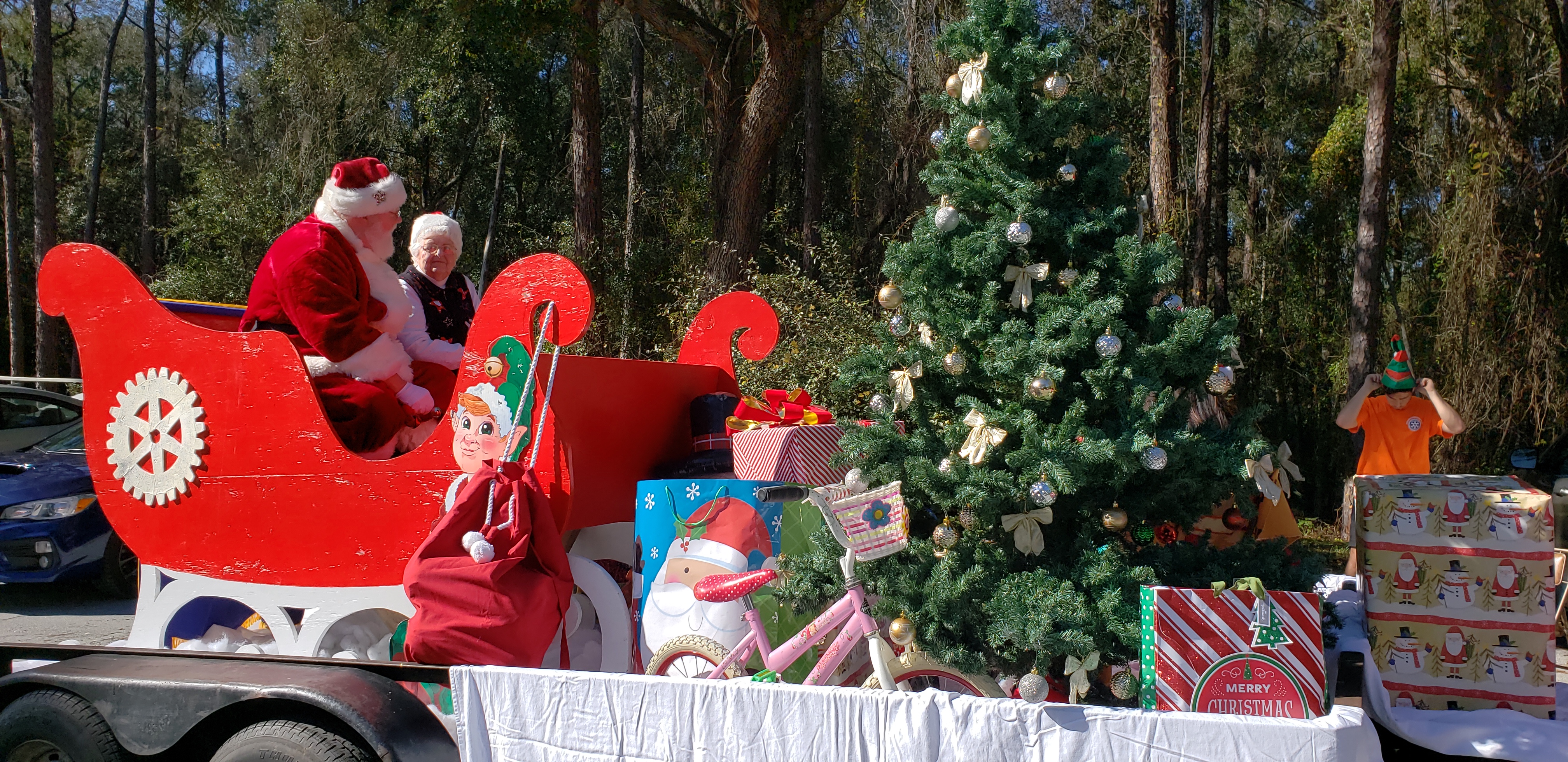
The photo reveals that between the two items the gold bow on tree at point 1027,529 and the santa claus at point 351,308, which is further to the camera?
the santa claus at point 351,308

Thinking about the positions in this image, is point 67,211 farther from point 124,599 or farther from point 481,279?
point 124,599

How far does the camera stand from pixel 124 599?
7.49 meters

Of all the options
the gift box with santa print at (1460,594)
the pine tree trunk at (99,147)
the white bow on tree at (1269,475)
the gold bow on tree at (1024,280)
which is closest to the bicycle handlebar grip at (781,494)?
the gold bow on tree at (1024,280)

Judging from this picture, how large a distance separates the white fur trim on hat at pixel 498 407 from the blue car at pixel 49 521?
4.97 metres

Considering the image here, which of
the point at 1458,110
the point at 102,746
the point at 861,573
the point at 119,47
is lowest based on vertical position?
the point at 102,746

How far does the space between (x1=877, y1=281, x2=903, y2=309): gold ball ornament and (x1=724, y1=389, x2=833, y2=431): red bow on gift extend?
0.63 meters

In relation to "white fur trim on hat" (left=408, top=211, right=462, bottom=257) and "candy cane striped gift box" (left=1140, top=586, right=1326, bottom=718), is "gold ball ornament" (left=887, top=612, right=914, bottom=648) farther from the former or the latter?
"white fur trim on hat" (left=408, top=211, right=462, bottom=257)

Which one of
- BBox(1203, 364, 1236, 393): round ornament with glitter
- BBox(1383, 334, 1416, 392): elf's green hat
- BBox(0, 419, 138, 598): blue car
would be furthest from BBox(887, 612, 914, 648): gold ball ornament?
BBox(0, 419, 138, 598): blue car

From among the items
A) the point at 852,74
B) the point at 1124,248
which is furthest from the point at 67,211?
the point at 1124,248

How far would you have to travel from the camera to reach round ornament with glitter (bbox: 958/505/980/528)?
2686 mm

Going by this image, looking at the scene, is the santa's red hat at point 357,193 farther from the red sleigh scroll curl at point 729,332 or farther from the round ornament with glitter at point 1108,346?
the round ornament with glitter at point 1108,346

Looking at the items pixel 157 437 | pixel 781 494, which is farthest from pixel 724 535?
pixel 157 437

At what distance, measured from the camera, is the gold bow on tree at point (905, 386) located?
2.85m

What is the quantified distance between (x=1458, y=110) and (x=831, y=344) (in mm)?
7673
